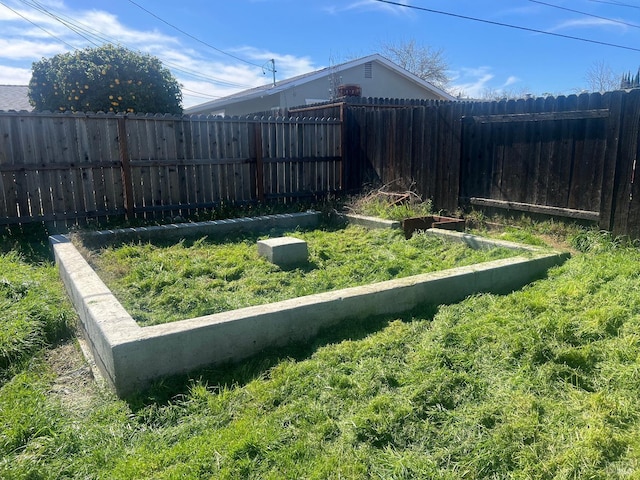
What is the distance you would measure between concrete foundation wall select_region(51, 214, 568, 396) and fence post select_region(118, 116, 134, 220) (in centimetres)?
316

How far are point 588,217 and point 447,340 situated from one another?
3601mm

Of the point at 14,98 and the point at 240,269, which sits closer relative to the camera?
the point at 240,269

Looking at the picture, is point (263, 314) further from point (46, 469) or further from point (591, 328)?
point (591, 328)

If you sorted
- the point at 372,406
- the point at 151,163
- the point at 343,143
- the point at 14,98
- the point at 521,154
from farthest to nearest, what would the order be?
the point at 14,98, the point at 343,143, the point at 151,163, the point at 521,154, the point at 372,406

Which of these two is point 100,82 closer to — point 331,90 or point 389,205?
point 331,90

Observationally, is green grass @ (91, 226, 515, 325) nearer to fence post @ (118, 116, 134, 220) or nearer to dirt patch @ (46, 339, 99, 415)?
dirt patch @ (46, 339, 99, 415)

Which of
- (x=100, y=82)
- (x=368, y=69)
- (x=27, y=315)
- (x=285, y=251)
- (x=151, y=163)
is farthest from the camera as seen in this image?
(x=368, y=69)

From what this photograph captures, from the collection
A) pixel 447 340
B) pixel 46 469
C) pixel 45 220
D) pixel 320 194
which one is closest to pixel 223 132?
pixel 320 194

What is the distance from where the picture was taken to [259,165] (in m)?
8.52

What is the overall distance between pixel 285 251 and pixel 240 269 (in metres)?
0.53

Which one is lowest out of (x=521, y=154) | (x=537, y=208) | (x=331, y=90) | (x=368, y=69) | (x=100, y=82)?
(x=537, y=208)

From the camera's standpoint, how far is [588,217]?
5633 millimetres

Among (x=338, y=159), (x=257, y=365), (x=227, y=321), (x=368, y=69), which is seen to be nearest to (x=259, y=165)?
(x=338, y=159)

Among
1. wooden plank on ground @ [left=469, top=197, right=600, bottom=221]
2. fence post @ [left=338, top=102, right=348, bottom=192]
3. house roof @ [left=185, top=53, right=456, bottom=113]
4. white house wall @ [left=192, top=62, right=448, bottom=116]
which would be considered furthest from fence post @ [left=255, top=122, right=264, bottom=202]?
house roof @ [left=185, top=53, right=456, bottom=113]
